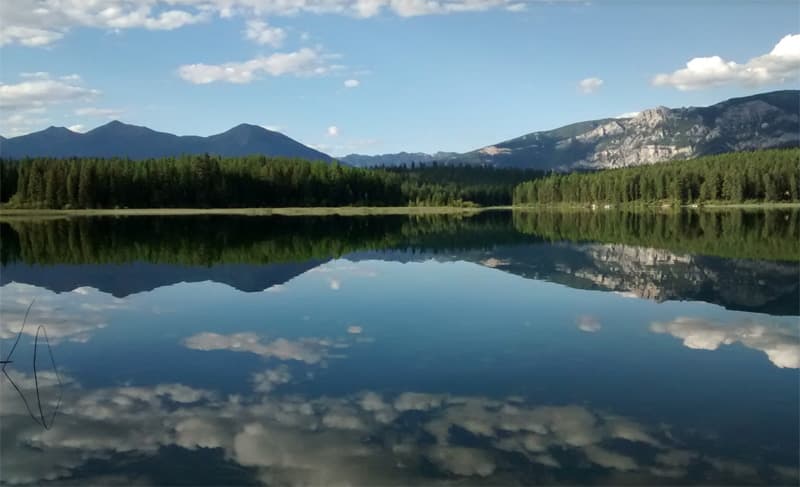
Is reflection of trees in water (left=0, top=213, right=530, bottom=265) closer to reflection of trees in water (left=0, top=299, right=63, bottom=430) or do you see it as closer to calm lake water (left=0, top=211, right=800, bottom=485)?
calm lake water (left=0, top=211, right=800, bottom=485)

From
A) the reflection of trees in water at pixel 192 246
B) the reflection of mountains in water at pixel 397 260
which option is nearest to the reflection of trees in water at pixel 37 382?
the reflection of mountains in water at pixel 397 260

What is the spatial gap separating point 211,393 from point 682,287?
28179mm

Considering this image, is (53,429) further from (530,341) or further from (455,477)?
(530,341)

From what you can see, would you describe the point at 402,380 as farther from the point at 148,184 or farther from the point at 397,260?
the point at 148,184

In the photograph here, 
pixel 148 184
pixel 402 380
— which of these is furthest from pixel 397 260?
pixel 148 184

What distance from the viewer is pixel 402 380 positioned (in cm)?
1727

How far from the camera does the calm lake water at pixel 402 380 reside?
11984 millimetres

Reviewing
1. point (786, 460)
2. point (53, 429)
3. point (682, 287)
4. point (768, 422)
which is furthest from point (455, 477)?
point (682, 287)

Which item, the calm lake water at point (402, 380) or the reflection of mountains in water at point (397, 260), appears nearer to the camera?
the calm lake water at point (402, 380)

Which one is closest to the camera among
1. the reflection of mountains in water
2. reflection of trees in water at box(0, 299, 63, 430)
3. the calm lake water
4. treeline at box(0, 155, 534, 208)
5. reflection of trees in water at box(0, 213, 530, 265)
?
the calm lake water

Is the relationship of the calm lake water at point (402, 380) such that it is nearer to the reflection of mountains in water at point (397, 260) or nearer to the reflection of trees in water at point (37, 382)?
the reflection of trees in water at point (37, 382)

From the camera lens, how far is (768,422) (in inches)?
546

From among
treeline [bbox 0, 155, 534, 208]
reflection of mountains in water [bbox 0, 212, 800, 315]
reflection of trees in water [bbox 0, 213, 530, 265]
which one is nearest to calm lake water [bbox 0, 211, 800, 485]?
reflection of mountains in water [bbox 0, 212, 800, 315]

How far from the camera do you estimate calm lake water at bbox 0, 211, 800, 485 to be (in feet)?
39.3
